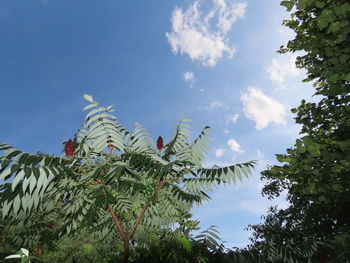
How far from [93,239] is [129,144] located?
1.94m

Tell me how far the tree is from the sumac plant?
7.93 ft

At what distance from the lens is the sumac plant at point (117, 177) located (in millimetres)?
3027

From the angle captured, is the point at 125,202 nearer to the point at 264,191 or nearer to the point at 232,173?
the point at 232,173

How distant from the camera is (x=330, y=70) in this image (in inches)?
207

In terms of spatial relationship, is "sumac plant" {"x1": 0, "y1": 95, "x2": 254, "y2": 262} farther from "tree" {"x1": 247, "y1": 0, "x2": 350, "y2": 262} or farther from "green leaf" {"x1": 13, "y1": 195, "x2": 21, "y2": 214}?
"tree" {"x1": 247, "y1": 0, "x2": 350, "y2": 262}

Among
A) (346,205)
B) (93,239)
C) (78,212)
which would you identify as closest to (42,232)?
(93,239)

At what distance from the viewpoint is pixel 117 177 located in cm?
302

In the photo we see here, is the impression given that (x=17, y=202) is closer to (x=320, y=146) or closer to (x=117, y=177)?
(x=117, y=177)

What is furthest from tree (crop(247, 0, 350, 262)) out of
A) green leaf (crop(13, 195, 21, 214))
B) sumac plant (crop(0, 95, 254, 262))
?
green leaf (crop(13, 195, 21, 214))

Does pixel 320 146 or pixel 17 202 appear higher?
pixel 320 146

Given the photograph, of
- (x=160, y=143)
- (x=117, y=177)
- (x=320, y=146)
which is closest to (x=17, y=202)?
(x=117, y=177)

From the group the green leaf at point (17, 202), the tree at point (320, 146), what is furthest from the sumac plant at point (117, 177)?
the tree at point (320, 146)

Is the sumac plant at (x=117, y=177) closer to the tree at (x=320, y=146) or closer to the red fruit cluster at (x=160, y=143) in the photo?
the red fruit cluster at (x=160, y=143)

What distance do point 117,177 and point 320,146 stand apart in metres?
3.82
